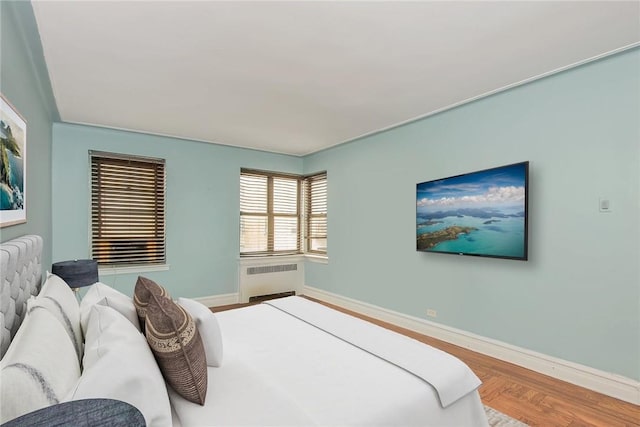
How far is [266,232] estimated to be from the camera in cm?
562

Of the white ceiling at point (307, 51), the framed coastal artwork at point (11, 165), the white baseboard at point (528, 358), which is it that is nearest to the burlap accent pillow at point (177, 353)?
the framed coastal artwork at point (11, 165)

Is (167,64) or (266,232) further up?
(167,64)

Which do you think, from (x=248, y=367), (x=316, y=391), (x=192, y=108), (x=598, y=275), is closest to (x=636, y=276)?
(x=598, y=275)

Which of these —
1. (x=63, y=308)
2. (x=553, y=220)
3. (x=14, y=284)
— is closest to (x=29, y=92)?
(x=14, y=284)

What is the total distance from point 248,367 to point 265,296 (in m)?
3.92

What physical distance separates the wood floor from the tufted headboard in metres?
2.82

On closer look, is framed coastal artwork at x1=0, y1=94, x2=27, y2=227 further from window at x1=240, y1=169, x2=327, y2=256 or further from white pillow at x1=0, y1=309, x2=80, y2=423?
window at x1=240, y1=169, x2=327, y2=256

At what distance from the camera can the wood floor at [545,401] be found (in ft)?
7.07

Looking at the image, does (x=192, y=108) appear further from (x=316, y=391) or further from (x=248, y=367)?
(x=316, y=391)

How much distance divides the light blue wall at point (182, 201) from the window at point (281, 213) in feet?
0.73

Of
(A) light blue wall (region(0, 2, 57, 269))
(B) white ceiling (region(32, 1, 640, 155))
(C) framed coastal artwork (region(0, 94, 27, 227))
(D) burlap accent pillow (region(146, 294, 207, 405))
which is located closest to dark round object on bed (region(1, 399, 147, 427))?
(D) burlap accent pillow (region(146, 294, 207, 405))

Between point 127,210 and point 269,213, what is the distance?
2.14m

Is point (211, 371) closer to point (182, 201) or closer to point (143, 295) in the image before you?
point (143, 295)

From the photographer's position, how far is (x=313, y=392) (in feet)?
4.74
